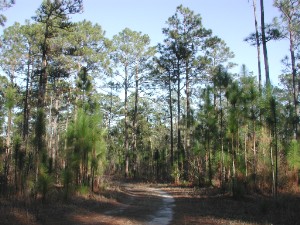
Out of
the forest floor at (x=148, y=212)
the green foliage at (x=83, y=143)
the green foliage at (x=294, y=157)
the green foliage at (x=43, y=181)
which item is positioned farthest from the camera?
the green foliage at (x=294, y=157)

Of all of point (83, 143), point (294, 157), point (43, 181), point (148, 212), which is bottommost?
point (148, 212)

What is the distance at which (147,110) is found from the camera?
46.4m

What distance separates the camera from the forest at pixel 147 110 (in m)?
12.4

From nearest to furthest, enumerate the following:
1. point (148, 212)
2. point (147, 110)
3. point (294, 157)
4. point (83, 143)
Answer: point (148, 212)
point (83, 143)
point (294, 157)
point (147, 110)

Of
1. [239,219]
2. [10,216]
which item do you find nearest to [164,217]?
[239,219]

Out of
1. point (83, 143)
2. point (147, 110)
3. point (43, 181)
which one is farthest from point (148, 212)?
point (147, 110)

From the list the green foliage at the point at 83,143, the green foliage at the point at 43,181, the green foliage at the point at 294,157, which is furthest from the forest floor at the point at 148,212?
the green foliage at the point at 294,157

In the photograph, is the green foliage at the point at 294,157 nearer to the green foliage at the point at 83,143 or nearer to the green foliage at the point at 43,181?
the green foliage at the point at 83,143

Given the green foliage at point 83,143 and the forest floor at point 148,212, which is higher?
the green foliage at point 83,143

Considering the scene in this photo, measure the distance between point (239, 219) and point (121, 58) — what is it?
93.2ft

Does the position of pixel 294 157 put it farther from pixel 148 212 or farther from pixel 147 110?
pixel 147 110

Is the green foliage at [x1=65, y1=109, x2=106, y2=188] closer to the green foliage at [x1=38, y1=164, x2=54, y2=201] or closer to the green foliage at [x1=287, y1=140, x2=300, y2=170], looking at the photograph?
the green foliage at [x1=38, y1=164, x2=54, y2=201]

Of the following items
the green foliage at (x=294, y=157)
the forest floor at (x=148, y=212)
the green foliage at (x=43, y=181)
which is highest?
the green foliage at (x=294, y=157)

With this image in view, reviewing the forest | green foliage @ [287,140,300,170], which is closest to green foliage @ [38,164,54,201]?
the forest
